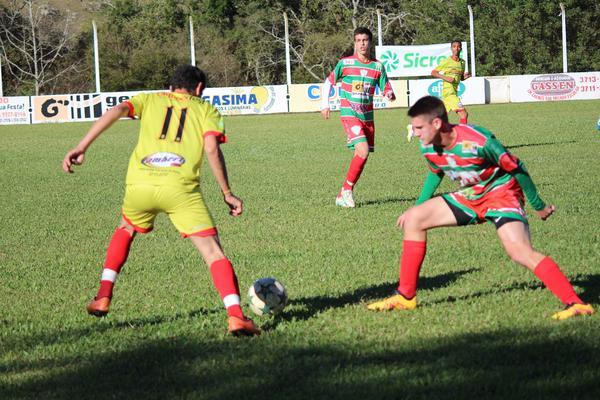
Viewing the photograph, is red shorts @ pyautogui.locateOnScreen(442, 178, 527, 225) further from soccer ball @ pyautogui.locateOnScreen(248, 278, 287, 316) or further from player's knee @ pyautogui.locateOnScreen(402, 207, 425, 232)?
soccer ball @ pyautogui.locateOnScreen(248, 278, 287, 316)

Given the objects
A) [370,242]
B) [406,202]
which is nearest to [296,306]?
[370,242]

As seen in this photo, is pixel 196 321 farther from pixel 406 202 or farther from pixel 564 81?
pixel 564 81

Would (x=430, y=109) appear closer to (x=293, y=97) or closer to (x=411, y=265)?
(x=411, y=265)

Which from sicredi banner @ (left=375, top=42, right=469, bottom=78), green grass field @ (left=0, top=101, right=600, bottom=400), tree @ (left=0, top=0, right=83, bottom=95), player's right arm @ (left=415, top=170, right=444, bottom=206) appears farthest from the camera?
tree @ (left=0, top=0, right=83, bottom=95)

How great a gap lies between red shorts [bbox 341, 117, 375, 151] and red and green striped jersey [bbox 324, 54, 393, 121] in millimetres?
62

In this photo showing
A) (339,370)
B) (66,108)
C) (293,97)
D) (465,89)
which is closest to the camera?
(339,370)

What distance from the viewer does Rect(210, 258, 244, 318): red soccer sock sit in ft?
17.8

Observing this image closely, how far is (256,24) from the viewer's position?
58.7m

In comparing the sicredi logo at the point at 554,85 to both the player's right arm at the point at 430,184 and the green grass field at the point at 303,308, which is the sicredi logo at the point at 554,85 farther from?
the player's right arm at the point at 430,184

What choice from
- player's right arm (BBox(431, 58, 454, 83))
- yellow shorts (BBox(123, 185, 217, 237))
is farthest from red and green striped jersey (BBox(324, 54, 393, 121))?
player's right arm (BBox(431, 58, 454, 83))

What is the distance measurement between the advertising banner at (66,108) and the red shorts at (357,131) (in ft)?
94.6

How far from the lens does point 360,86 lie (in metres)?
11.9

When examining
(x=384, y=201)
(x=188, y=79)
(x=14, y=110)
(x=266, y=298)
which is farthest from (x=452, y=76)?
(x=14, y=110)

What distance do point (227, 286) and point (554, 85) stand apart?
3760 cm
